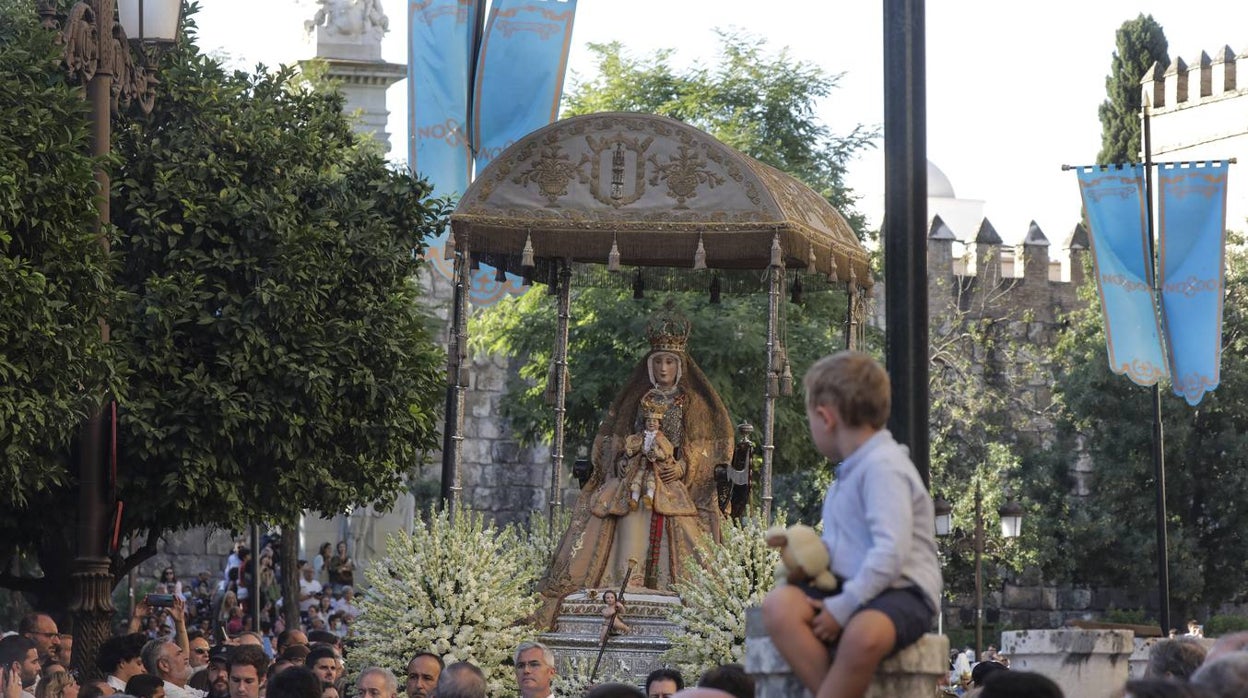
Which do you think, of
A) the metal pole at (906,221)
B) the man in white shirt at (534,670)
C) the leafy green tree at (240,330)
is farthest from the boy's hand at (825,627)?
the leafy green tree at (240,330)

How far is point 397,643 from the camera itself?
48.0 feet

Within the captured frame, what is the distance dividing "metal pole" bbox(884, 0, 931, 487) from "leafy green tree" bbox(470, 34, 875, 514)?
2072 cm

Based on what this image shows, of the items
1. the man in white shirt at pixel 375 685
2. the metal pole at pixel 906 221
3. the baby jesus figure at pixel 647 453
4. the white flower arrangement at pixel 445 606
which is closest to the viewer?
the metal pole at pixel 906 221

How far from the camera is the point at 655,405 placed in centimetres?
1652

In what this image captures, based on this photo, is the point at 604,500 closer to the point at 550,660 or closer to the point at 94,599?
the point at 94,599

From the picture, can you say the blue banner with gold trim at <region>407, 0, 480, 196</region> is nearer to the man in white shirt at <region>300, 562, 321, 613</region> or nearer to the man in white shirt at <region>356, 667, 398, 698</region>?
the man in white shirt at <region>300, 562, 321, 613</region>

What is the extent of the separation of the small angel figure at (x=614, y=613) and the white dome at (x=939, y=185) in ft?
134

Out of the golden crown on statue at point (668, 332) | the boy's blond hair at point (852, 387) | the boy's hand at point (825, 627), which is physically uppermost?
the golden crown on statue at point (668, 332)

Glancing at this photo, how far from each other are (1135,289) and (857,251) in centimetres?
644

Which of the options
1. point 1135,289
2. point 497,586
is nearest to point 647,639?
point 497,586

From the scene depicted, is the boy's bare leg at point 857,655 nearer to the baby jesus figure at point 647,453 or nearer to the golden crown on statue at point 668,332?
the baby jesus figure at point 647,453

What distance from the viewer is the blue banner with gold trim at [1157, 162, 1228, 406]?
22.5 m

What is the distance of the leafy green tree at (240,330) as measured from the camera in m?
18.5

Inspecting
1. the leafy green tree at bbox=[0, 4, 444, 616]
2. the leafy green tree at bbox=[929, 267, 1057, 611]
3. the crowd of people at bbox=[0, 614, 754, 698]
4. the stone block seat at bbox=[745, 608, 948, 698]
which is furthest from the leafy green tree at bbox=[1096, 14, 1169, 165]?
the stone block seat at bbox=[745, 608, 948, 698]
